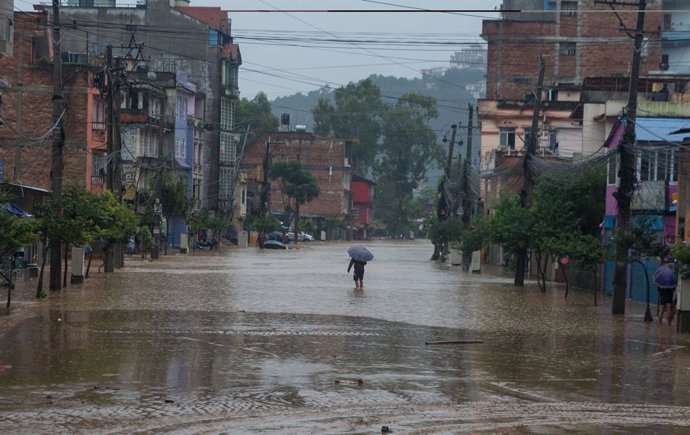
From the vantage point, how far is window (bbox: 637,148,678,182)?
43.4 metres

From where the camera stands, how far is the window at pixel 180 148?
339 ft

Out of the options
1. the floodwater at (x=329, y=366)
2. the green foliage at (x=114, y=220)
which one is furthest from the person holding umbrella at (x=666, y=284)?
the green foliage at (x=114, y=220)

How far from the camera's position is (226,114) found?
119m

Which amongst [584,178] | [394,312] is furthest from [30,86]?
[394,312]

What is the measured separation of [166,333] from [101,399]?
9.49 meters

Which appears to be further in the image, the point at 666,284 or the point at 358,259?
the point at 358,259

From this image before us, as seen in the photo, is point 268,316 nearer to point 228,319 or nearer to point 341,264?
point 228,319

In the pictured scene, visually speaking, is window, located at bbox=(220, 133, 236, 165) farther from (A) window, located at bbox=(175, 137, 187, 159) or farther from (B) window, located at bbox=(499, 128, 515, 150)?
(B) window, located at bbox=(499, 128, 515, 150)

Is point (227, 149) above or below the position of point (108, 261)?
above

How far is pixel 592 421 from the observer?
14.5m

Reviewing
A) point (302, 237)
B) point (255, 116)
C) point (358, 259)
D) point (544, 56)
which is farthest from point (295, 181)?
point (358, 259)

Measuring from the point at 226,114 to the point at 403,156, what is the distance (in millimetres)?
66599

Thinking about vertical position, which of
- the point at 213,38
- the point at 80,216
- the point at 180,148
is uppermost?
the point at 213,38

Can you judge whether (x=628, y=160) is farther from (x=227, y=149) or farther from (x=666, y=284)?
(x=227, y=149)
